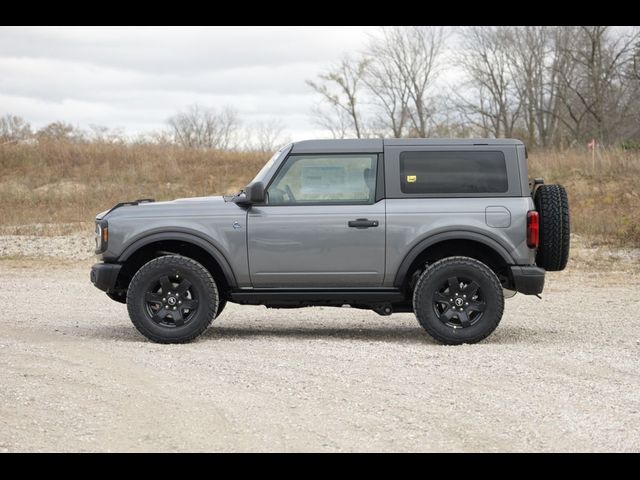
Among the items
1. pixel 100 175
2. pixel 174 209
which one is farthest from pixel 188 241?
pixel 100 175

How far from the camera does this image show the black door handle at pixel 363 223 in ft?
33.8

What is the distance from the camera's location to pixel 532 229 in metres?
10.2

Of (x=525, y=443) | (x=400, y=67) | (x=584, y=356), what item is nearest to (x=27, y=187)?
(x=400, y=67)

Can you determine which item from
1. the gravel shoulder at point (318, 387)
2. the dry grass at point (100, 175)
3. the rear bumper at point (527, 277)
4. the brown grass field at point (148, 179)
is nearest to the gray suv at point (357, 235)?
the rear bumper at point (527, 277)

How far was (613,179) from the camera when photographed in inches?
1154

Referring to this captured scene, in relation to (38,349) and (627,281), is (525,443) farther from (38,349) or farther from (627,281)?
(627,281)

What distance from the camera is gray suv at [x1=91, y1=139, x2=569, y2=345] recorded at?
33.7 ft

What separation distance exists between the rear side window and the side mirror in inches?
55.4

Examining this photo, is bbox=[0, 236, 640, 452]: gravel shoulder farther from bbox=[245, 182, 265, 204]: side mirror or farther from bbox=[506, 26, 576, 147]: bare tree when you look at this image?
bbox=[506, 26, 576, 147]: bare tree

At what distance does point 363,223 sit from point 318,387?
8.75 feet

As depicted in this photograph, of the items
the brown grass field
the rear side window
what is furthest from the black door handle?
the brown grass field

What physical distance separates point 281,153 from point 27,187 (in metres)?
24.8

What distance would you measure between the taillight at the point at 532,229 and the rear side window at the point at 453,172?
0.39m

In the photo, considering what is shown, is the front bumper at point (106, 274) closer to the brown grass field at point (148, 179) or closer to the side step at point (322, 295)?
the side step at point (322, 295)
